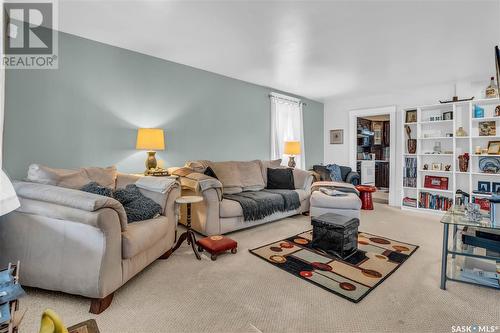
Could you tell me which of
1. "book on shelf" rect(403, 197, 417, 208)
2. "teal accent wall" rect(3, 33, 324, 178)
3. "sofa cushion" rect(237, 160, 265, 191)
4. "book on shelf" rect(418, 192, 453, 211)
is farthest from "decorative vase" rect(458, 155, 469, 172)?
"teal accent wall" rect(3, 33, 324, 178)

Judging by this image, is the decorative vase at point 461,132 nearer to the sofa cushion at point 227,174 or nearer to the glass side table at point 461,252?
the glass side table at point 461,252

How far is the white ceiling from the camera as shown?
233cm

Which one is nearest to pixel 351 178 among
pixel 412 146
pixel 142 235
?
pixel 412 146

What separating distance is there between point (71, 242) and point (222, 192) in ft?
6.04

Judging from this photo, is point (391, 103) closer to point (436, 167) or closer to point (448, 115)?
point (448, 115)

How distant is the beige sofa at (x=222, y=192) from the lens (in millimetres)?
3000

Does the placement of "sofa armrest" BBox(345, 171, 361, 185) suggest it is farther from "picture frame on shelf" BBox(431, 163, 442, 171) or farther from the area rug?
the area rug

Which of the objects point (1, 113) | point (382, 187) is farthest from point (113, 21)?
point (382, 187)

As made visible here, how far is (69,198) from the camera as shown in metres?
1.70

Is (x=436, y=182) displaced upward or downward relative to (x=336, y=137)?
downward

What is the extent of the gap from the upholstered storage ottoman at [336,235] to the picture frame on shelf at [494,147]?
3240 mm

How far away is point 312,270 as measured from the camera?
2.27m

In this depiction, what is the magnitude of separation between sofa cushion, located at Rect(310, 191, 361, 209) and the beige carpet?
3.77ft

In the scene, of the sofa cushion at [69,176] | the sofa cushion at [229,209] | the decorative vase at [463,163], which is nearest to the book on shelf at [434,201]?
the decorative vase at [463,163]
